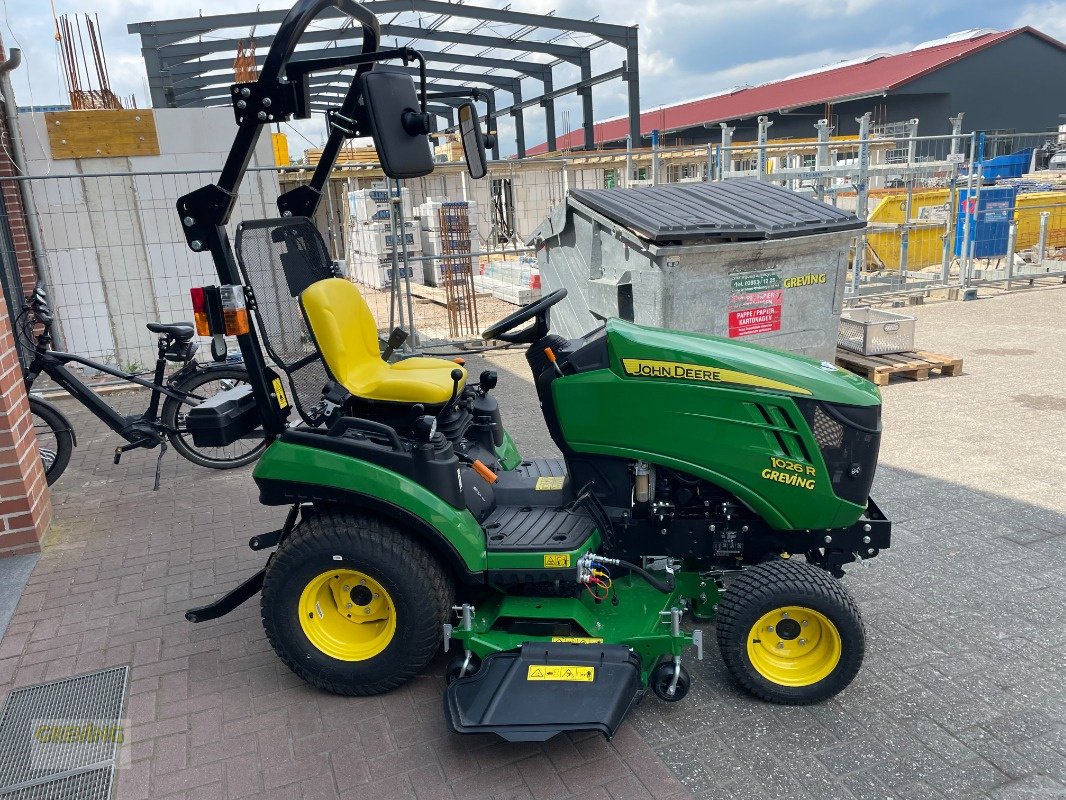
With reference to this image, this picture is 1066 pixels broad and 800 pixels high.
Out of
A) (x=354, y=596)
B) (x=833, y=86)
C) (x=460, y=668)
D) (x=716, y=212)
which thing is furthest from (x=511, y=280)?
(x=833, y=86)

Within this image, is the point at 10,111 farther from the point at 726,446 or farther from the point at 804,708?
the point at 804,708

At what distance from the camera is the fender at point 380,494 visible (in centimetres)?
288

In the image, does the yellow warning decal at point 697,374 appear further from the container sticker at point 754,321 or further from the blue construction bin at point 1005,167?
the blue construction bin at point 1005,167

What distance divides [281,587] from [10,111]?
7.74m

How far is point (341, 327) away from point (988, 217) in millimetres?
11493

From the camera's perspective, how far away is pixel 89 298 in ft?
28.5

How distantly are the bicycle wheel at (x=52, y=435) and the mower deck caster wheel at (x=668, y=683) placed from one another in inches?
168

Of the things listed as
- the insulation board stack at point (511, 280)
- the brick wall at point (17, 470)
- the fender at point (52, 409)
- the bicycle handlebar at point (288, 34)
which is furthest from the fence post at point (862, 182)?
the brick wall at point (17, 470)

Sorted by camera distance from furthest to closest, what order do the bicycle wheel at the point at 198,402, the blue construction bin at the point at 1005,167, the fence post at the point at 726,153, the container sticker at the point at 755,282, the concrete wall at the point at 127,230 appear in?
the blue construction bin at the point at 1005,167, the fence post at the point at 726,153, the concrete wall at the point at 127,230, the container sticker at the point at 755,282, the bicycle wheel at the point at 198,402

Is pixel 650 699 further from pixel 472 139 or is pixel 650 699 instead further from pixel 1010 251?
pixel 1010 251

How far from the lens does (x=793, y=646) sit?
9.50 feet

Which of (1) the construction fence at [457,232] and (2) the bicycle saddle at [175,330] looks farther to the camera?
(1) the construction fence at [457,232]

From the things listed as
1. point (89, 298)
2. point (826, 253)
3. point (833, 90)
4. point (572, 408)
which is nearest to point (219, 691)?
point (572, 408)

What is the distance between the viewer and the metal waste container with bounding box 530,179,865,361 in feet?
19.1
